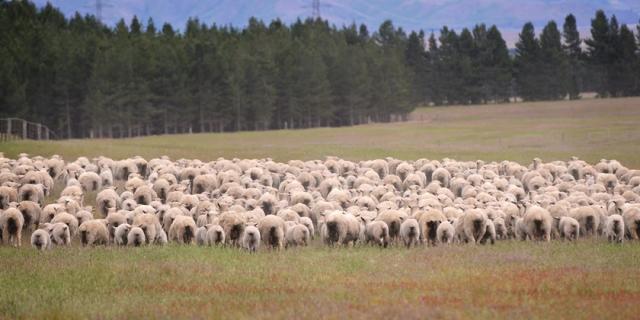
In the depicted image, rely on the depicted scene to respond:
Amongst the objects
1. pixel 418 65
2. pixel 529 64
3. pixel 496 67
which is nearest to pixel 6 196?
pixel 529 64

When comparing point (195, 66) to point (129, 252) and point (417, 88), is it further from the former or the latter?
point (129, 252)

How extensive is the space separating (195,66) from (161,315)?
89.1m

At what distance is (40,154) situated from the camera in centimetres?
5612

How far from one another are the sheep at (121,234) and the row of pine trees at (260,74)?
64.9m

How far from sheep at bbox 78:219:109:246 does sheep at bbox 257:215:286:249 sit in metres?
3.86

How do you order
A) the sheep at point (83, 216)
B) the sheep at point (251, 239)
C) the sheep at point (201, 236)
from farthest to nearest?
the sheep at point (83, 216), the sheep at point (201, 236), the sheep at point (251, 239)

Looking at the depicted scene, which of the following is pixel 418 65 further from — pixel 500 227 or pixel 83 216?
pixel 83 216

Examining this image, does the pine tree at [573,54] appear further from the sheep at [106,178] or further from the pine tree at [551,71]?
the sheep at [106,178]

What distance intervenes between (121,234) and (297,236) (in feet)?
14.0

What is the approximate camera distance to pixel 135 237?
2630 cm

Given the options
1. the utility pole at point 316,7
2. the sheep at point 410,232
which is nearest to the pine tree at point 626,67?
the utility pole at point 316,7

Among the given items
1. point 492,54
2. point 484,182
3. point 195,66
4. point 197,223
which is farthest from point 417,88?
point 197,223

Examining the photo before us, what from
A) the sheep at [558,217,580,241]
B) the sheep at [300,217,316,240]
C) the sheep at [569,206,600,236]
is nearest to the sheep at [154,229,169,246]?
the sheep at [300,217,316,240]

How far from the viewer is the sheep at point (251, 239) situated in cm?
2559
